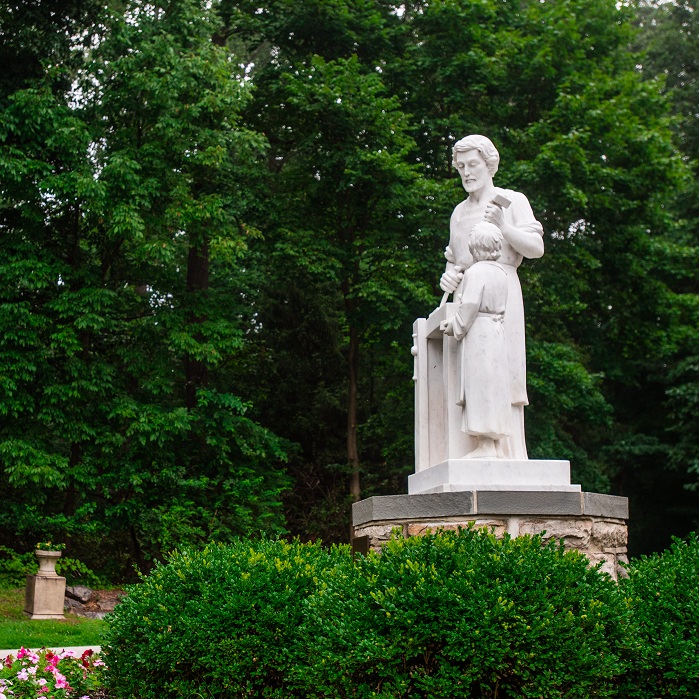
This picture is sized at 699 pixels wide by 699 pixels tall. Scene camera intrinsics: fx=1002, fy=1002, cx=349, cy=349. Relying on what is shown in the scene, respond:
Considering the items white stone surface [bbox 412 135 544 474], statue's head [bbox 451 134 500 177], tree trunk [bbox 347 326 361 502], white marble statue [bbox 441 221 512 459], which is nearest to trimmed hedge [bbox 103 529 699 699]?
white marble statue [bbox 441 221 512 459]

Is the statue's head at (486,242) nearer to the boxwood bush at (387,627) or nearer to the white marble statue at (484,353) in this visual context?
the white marble statue at (484,353)

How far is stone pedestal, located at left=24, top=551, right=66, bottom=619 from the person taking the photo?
1202cm

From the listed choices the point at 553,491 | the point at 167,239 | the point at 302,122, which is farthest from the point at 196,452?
the point at 553,491

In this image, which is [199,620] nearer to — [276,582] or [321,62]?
[276,582]

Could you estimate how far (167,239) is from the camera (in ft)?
49.7

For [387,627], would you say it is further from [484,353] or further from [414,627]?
[484,353]

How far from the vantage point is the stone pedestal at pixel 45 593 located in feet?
39.4

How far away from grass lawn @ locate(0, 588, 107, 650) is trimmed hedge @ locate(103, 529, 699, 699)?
410 centimetres

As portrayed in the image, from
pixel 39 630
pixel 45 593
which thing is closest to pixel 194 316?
pixel 45 593

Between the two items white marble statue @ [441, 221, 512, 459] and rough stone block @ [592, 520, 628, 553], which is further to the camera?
white marble statue @ [441, 221, 512, 459]

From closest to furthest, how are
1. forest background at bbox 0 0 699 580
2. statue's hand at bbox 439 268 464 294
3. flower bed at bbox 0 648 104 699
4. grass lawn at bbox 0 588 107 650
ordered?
flower bed at bbox 0 648 104 699 → statue's hand at bbox 439 268 464 294 → grass lawn at bbox 0 588 107 650 → forest background at bbox 0 0 699 580

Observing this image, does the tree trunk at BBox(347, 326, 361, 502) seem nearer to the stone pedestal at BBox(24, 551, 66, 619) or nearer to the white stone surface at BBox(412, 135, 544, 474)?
the stone pedestal at BBox(24, 551, 66, 619)

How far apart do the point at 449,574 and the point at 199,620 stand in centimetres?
118

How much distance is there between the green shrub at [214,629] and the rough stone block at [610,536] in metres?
1.67
